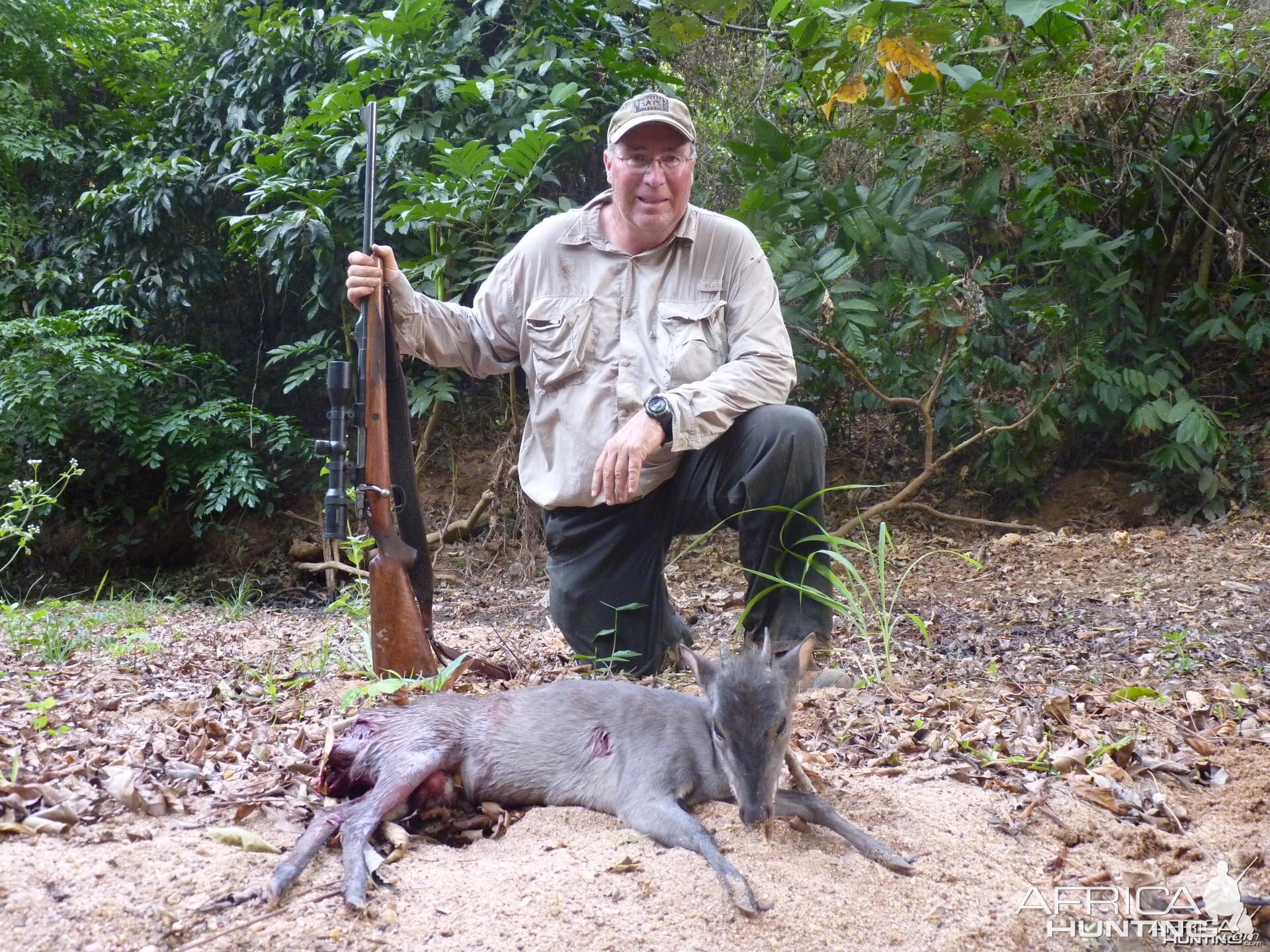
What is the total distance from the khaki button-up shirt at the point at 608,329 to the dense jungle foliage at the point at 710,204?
121 centimetres

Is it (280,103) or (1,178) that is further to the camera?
(1,178)

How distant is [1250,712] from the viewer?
3.26m

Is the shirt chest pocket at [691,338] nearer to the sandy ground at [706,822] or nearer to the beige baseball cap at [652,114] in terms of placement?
the beige baseball cap at [652,114]

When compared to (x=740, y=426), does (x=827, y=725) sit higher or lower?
lower

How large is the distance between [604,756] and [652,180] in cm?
238

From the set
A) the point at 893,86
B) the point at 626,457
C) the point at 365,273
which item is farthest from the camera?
the point at 893,86

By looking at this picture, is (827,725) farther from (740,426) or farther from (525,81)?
(525,81)

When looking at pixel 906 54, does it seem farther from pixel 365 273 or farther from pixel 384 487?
pixel 384 487

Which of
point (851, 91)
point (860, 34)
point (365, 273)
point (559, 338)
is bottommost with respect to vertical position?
point (559, 338)

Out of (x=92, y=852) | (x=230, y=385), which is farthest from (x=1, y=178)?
(x=92, y=852)

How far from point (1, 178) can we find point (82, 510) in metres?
3.12

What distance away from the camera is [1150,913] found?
2146 mm

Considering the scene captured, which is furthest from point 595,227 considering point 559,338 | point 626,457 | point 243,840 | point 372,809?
point 243,840

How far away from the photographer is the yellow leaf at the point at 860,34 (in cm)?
436
